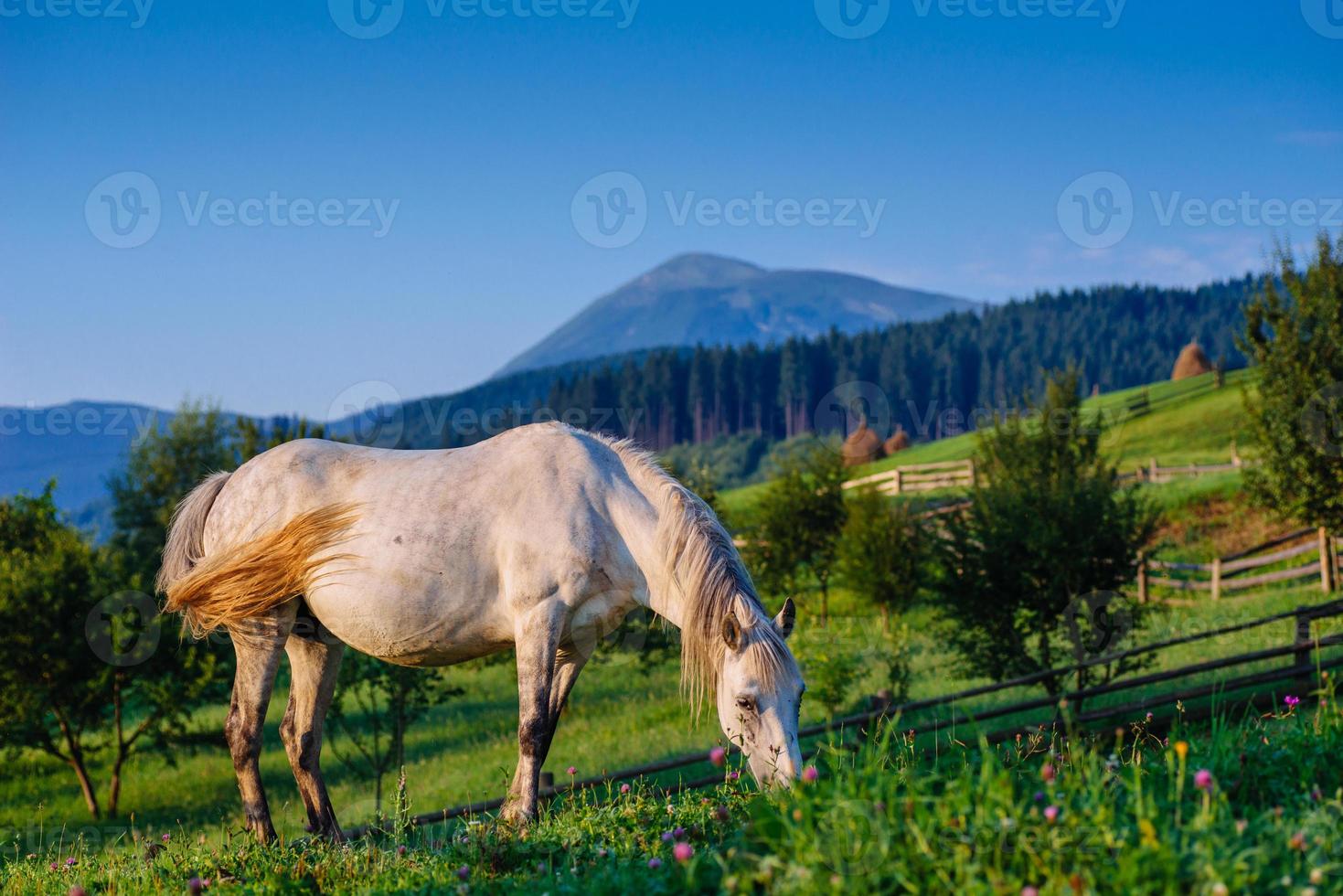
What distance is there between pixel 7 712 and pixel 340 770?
710 cm

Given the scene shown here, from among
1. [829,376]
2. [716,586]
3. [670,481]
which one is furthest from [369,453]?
[829,376]

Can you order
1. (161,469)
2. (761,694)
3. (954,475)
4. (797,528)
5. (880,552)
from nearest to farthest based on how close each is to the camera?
(761,694) < (880,552) < (797,528) < (161,469) < (954,475)

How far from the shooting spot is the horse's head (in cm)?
510

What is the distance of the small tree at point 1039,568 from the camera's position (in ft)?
55.1

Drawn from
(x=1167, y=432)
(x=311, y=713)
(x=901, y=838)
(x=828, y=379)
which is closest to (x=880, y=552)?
(x=311, y=713)

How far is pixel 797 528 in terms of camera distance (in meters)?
31.0

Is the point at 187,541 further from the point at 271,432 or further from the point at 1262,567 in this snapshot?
the point at 1262,567

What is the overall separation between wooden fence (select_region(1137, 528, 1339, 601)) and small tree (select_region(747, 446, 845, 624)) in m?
9.06

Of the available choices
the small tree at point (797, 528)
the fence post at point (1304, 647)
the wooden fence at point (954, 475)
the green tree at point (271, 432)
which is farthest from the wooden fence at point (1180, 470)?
the green tree at point (271, 432)

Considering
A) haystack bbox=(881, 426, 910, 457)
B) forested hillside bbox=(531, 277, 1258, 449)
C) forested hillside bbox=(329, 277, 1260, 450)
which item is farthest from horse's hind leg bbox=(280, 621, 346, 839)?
forested hillside bbox=(531, 277, 1258, 449)

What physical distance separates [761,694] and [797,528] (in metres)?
26.1

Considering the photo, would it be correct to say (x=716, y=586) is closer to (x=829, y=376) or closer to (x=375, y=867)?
(x=375, y=867)

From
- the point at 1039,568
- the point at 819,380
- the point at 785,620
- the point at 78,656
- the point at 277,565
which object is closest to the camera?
the point at 785,620

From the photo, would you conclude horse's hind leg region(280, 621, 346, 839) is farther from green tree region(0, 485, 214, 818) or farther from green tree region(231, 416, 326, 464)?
green tree region(0, 485, 214, 818)
